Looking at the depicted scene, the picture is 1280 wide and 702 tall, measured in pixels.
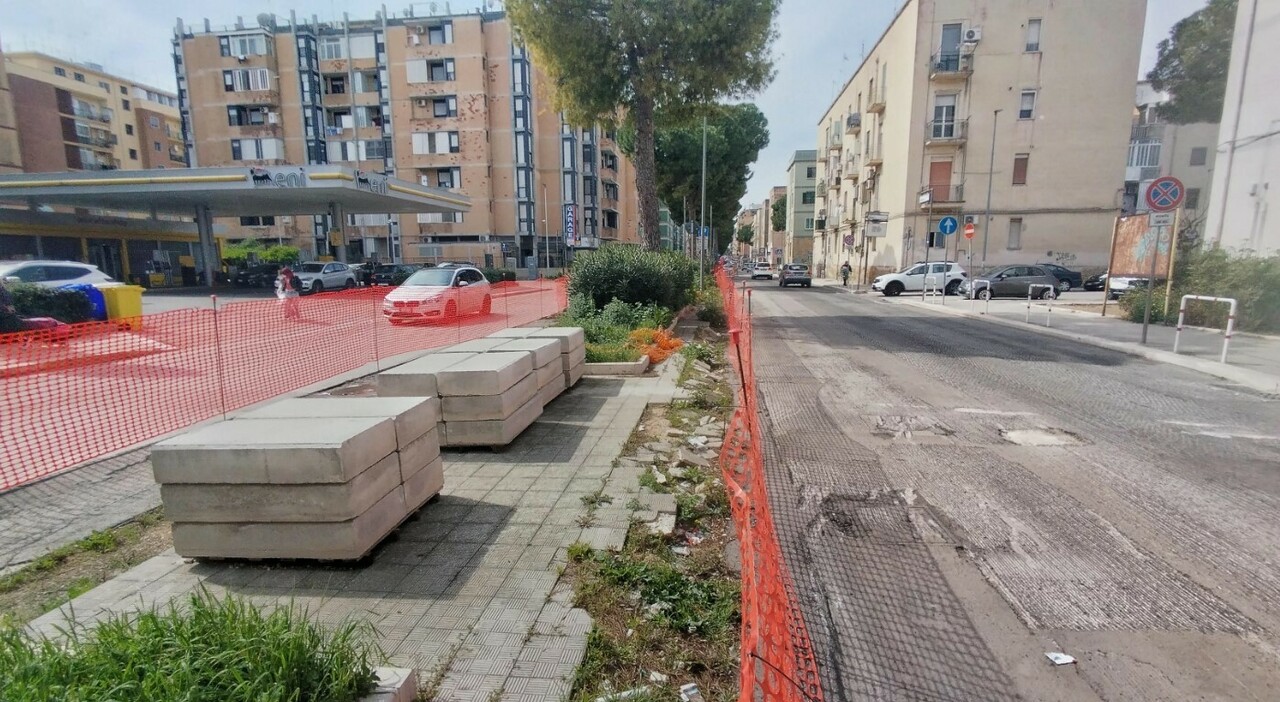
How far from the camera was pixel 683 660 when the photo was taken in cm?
266

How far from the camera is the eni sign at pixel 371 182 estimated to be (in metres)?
26.0

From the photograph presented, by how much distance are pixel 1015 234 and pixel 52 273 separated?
40.2m

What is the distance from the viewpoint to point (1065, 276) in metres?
29.3

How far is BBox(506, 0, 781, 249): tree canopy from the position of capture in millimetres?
15430

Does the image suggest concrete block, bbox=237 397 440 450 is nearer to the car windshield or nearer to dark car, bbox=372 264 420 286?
the car windshield

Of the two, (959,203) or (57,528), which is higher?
(959,203)

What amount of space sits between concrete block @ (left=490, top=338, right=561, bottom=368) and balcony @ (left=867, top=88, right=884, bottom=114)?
127ft

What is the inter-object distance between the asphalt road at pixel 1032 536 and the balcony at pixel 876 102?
35281 millimetres

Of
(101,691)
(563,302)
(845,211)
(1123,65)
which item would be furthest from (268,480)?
(845,211)

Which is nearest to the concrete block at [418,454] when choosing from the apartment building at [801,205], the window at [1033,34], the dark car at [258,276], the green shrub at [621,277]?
the green shrub at [621,277]

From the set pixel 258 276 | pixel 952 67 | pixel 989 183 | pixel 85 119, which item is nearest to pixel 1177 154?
pixel 989 183

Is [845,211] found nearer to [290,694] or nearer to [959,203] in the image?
[959,203]

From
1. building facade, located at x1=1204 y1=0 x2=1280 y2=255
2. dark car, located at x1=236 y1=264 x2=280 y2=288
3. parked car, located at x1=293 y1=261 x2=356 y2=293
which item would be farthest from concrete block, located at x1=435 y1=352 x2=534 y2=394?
dark car, located at x1=236 y1=264 x2=280 y2=288

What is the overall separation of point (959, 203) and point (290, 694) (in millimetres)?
37557
